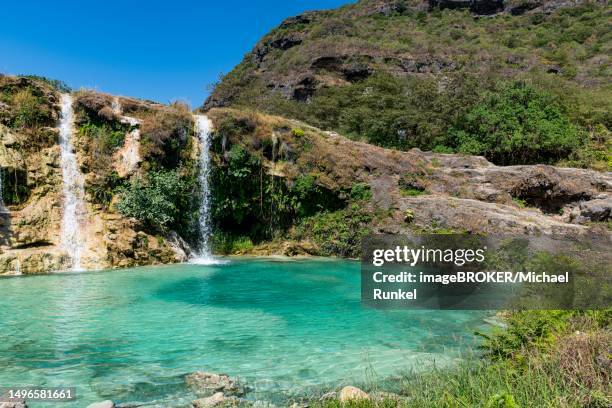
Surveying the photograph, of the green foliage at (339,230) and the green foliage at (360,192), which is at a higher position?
the green foliage at (360,192)

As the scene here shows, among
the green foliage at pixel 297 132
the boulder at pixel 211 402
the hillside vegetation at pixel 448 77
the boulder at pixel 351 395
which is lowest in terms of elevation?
the boulder at pixel 211 402

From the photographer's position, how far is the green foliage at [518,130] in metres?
30.5

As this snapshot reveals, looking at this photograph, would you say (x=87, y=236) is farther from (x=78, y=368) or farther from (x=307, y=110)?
(x=307, y=110)

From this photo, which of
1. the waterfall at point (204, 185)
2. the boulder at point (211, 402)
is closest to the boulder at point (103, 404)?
the boulder at point (211, 402)

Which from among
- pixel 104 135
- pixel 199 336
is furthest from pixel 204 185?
pixel 199 336

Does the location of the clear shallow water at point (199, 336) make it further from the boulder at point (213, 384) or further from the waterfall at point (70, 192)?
the waterfall at point (70, 192)

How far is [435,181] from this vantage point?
76.9 ft

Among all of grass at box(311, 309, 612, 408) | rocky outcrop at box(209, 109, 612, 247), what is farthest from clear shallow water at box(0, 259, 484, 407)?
rocky outcrop at box(209, 109, 612, 247)

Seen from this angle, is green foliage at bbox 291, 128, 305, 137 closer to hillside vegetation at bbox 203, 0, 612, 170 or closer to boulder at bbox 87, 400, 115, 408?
hillside vegetation at bbox 203, 0, 612, 170

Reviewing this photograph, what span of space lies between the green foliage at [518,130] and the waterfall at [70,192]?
2578cm

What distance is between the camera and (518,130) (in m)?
30.6

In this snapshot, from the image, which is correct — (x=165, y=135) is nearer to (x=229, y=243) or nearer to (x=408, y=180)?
(x=229, y=243)

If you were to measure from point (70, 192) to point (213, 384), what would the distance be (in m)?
15.1

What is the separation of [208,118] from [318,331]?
15828 millimetres
